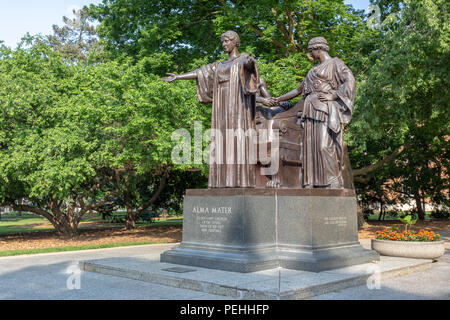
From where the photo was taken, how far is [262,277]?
7527 millimetres

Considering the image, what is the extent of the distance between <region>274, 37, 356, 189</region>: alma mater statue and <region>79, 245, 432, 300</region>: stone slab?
2021 millimetres

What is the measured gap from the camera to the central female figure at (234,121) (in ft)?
30.7

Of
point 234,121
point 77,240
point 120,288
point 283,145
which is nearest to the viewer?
Answer: point 120,288

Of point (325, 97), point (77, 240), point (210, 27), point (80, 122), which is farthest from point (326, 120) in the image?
point (77, 240)

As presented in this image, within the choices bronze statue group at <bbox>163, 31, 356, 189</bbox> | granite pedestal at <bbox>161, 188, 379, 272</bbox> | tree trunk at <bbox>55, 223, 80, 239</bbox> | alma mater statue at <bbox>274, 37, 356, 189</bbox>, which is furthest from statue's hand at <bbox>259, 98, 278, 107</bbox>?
tree trunk at <bbox>55, 223, 80, 239</bbox>

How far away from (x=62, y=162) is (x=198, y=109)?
5714mm

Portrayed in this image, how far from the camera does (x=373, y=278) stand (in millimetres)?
7957

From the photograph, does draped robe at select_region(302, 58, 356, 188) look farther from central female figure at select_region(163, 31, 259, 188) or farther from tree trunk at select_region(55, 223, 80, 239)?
tree trunk at select_region(55, 223, 80, 239)

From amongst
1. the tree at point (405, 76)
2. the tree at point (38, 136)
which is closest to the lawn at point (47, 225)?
the tree at point (38, 136)

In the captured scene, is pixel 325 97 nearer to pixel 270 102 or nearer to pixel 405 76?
pixel 270 102

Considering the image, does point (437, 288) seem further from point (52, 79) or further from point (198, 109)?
point (52, 79)

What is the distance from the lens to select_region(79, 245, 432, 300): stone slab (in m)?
6.61

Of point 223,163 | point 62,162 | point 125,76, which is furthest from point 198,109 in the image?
point 223,163

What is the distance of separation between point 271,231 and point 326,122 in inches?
102
